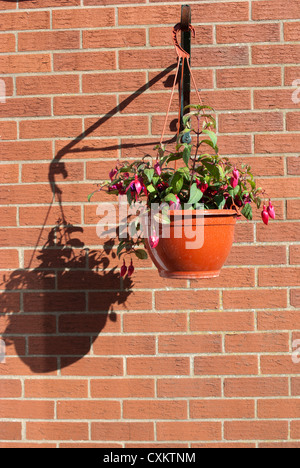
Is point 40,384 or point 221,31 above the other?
point 221,31

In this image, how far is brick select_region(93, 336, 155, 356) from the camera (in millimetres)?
1875

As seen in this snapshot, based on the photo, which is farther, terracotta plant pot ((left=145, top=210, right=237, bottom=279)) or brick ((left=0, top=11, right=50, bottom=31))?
brick ((left=0, top=11, right=50, bottom=31))

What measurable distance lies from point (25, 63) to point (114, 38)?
37 cm

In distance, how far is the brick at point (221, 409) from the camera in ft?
6.09

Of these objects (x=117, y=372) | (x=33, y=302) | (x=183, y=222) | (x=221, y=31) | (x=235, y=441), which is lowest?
(x=235, y=441)

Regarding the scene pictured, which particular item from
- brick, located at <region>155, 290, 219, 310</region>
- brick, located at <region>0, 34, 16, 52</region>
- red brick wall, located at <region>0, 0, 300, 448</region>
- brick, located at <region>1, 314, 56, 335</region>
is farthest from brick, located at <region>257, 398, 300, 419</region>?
brick, located at <region>0, 34, 16, 52</region>

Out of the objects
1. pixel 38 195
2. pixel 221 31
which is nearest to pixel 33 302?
pixel 38 195

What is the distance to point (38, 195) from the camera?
192cm

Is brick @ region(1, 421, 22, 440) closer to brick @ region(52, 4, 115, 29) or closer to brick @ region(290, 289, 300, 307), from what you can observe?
brick @ region(290, 289, 300, 307)

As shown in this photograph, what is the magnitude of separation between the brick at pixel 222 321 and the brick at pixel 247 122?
0.72 meters

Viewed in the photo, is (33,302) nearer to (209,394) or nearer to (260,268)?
(209,394)

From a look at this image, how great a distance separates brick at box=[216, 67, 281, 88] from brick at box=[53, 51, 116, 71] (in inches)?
17.0

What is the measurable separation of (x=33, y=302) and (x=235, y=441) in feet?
3.15

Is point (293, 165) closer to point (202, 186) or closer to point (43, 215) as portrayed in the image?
point (202, 186)
